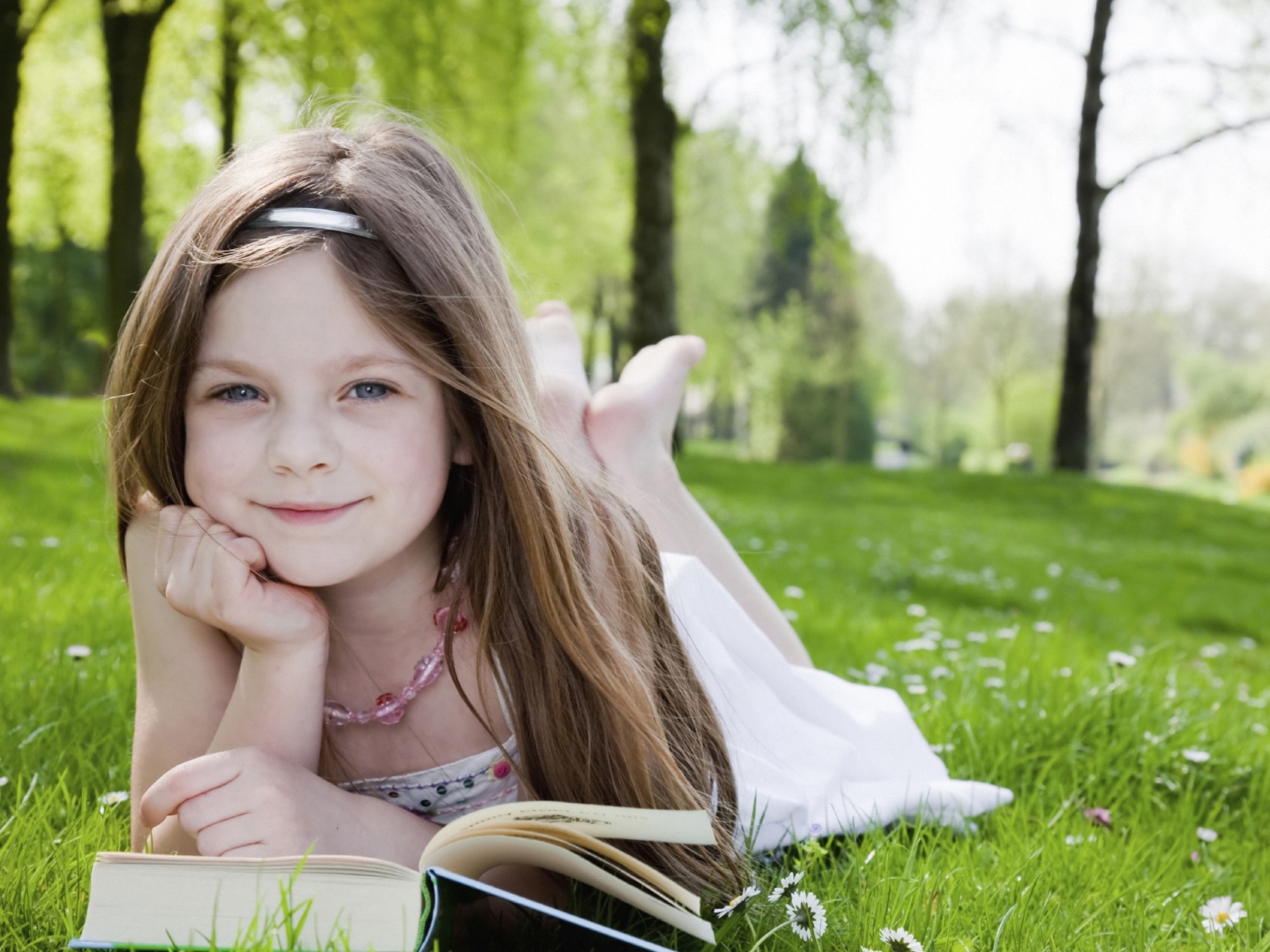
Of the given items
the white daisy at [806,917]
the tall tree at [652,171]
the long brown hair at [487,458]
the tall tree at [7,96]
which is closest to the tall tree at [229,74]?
the tall tree at [7,96]

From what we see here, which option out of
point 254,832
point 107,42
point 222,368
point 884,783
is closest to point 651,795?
point 254,832

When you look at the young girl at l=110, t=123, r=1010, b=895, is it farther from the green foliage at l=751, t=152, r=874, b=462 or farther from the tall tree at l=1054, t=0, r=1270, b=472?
the green foliage at l=751, t=152, r=874, b=462

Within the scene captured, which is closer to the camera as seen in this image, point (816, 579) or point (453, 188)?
point (453, 188)

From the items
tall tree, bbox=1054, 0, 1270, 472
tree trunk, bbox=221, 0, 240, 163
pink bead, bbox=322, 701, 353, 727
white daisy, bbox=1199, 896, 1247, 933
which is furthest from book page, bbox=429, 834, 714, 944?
tall tree, bbox=1054, 0, 1270, 472

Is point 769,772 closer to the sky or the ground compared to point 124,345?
closer to the ground

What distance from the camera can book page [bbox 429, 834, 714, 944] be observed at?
3.73ft

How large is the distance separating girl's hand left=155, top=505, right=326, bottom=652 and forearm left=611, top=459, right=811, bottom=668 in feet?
3.15

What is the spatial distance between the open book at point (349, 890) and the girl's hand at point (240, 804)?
171 mm

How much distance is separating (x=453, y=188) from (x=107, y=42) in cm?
1146

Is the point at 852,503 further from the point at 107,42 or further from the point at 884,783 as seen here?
the point at 107,42

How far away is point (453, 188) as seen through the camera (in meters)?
1.69

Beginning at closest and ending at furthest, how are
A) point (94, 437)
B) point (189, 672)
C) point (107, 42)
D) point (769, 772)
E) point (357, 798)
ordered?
1. point (357, 798)
2. point (189, 672)
3. point (94, 437)
4. point (769, 772)
5. point (107, 42)

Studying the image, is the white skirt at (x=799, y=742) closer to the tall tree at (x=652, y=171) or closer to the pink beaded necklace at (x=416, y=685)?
the pink beaded necklace at (x=416, y=685)

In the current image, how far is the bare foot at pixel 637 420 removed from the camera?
2383mm
